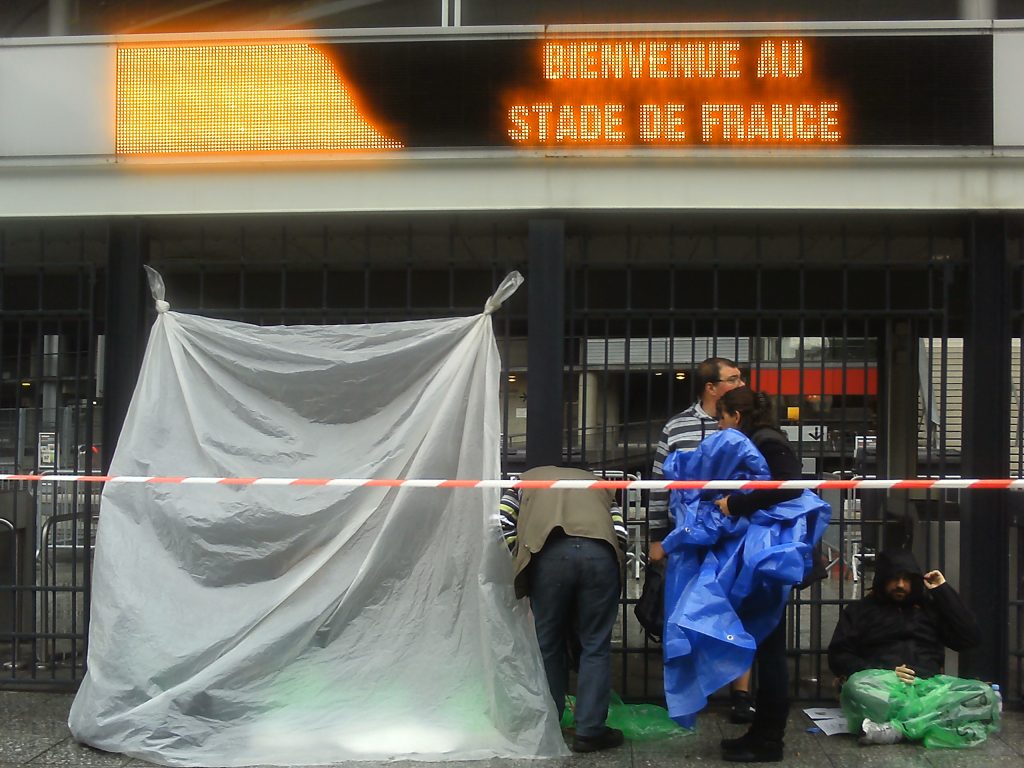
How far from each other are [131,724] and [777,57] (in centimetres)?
458

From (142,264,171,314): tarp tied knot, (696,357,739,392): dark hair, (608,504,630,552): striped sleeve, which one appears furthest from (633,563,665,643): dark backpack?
(142,264,171,314): tarp tied knot

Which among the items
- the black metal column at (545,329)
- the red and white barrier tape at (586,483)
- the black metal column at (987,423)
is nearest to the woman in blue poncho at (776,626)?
the red and white barrier tape at (586,483)

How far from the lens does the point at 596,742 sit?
4344 millimetres

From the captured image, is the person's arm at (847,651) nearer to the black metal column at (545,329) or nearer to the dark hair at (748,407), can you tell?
the dark hair at (748,407)

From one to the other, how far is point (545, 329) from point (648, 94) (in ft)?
4.46

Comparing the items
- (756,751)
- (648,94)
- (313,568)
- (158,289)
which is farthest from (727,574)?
(158,289)

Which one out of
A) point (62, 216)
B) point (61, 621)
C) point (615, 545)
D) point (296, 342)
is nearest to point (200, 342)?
point (296, 342)

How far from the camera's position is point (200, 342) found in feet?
15.2

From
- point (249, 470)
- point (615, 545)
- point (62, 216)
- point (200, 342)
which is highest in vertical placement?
point (62, 216)

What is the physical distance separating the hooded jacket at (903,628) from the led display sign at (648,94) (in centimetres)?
229

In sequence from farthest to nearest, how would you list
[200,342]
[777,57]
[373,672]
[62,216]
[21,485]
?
[21,485] < [62,216] < [777,57] < [200,342] < [373,672]

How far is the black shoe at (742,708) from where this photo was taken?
4734 mm

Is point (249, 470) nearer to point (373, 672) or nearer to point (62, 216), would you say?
point (373, 672)

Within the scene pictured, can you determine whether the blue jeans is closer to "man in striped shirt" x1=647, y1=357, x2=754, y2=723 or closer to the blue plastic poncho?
the blue plastic poncho
